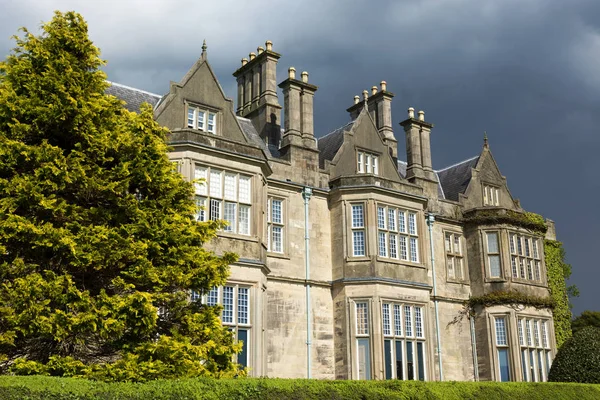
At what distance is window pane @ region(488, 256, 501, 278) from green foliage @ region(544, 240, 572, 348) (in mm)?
3118

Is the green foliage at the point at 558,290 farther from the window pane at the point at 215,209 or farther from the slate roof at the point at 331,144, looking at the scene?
the window pane at the point at 215,209

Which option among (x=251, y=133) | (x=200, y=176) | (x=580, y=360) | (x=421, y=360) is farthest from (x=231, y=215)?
(x=580, y=360)

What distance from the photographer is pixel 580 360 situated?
22.6 meters

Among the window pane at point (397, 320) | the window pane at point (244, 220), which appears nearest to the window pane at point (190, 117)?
the window pane at point (244, 220)

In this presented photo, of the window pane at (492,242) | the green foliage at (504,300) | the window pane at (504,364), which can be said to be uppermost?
the window pane at (492,242)

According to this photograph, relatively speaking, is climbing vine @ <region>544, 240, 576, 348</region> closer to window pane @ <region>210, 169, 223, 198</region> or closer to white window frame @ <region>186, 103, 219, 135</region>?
window pane @ <region>210, 169, 223, 198</region>

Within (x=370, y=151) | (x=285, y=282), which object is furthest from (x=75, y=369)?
(x=370, y=151)

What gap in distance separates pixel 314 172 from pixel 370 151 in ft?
9.38

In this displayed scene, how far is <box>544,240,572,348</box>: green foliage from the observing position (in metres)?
28.5

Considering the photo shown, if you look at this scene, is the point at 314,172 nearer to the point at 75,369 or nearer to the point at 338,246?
the point at 338,246

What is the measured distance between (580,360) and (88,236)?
17572 millimetres

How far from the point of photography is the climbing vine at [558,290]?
28562 mm

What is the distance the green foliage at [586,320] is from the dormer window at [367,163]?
38.5 m

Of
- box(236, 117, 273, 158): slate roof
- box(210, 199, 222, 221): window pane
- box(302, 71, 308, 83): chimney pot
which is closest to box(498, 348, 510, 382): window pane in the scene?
box(236, 117, 273, 158): slate roof
